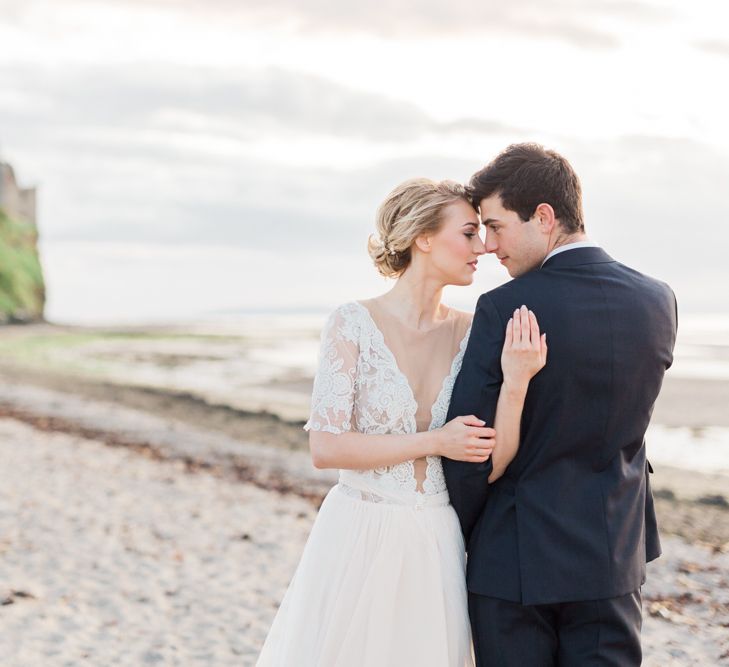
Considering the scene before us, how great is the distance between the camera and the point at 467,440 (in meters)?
2.77

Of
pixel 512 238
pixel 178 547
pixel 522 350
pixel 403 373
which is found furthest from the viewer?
pixel 178 547

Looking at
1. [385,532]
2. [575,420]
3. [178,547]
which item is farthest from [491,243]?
[178,547]

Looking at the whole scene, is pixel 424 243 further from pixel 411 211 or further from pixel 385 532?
pixel 385 532

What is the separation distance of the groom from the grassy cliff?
55164 millimetres

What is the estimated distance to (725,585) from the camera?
7148 mm

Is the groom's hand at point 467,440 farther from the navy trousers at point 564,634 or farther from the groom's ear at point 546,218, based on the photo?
the groom's ear at point 546,218

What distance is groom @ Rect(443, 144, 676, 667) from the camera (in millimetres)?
2666

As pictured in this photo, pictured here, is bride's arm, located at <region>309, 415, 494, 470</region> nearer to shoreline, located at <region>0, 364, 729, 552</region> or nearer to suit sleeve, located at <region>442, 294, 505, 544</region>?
suit sleeve, located at <region>442, 294, 505, 544</region>

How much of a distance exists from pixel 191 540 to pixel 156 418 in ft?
29.6

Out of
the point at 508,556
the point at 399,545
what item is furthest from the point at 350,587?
the point at 508,556

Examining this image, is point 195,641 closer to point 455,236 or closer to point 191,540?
point 191,540

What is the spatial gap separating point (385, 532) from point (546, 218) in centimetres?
120

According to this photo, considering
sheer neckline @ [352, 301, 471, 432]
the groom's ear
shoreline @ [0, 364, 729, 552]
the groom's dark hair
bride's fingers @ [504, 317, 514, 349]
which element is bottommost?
shoreline @ [0, 364, 729, 552]

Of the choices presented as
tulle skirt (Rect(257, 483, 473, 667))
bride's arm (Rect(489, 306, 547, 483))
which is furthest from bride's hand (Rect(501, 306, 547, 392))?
tulle skirt (Rect(257, 483, 473, 667))
